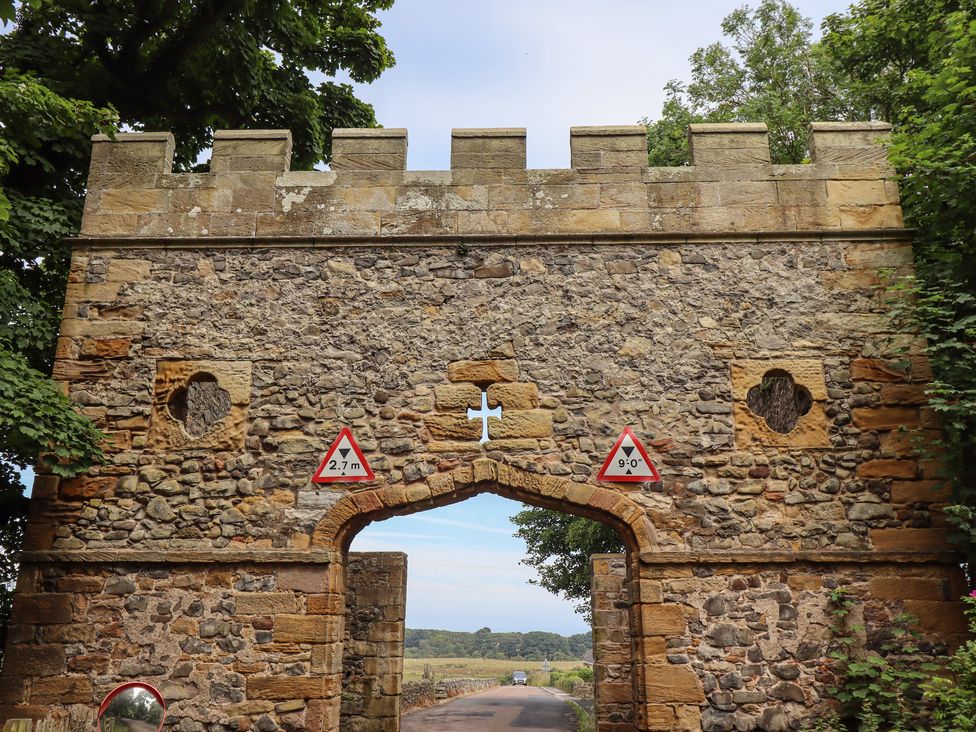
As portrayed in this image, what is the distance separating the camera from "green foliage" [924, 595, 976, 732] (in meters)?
4.84

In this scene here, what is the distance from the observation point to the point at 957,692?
4.96 m

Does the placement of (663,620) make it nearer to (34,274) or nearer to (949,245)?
(949,245)

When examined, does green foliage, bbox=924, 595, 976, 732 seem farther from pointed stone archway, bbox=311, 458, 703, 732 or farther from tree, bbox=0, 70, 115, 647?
tree, bbox=0, 70, 115, 647

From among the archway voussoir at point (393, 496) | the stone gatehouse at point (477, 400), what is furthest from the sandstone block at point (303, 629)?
the archway voussoir at point (393, 496)

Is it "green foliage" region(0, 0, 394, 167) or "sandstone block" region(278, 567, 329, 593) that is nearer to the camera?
"sandstone block" region(278, 567, 329, 593)

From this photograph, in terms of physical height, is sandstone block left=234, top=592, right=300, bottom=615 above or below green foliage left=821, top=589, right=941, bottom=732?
above

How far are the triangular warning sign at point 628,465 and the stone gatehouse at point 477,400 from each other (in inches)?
3.5

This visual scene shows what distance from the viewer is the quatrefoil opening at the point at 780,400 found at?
6164mm

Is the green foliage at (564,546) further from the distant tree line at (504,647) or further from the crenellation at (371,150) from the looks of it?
the distant tree line at (504,647)

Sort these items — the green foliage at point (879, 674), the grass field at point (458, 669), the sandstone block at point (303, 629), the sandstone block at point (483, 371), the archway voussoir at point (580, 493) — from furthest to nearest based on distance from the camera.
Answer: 1. the grass field at point (458, 669)
2. the sandstone block at point (483, 371)
3. the archway voussoir at point (580, 493)
4. the sandstone block at point (303, 629)
5. the green foliage at point (879, 674)

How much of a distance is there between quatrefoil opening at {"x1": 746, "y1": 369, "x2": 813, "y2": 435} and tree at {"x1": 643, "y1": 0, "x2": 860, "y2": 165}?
19.0 feet

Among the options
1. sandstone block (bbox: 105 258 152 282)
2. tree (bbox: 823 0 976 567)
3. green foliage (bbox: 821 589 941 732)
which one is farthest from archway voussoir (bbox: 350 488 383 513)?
tree (bbox: 823 0 976 567)

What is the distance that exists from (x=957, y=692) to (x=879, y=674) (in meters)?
0.51

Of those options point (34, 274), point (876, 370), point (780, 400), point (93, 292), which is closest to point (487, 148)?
point (780, 400)
